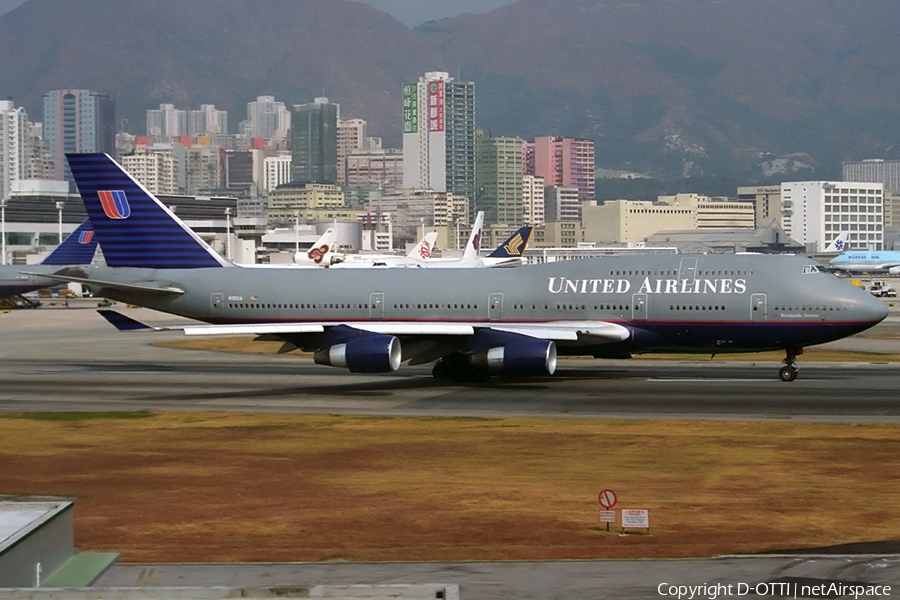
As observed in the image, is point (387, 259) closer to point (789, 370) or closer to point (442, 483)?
point (789, 370)

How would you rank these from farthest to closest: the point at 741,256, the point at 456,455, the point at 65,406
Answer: the point at 741,256 → the point at 65,406 → the point at 456,455

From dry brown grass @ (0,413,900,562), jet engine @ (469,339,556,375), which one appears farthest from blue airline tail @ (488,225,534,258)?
dry brown grass @ (0,413,900,562)

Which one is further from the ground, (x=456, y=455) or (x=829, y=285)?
(x=829, y=285)

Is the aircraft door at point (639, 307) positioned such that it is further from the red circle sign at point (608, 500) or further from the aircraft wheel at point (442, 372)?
the red circle sign at point (608, 500)

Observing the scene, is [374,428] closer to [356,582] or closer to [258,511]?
[258,511]

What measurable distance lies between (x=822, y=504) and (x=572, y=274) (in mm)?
23968

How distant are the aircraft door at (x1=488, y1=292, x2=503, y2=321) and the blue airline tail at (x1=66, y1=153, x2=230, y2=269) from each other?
12.9 meters

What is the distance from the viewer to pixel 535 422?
37.1 metres

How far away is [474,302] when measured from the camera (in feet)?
160

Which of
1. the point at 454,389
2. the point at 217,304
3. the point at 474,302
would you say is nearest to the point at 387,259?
the point at 217,304

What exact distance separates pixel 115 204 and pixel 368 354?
15.2 meters

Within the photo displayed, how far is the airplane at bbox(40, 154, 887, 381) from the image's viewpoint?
45375 millimetres

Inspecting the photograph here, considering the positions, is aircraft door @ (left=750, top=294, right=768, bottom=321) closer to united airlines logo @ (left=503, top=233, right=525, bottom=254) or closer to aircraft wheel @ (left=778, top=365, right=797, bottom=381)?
aircraft wheel @ (left=778, top=365, right=797, bottom=381)

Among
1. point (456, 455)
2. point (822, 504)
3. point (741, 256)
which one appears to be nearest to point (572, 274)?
point (741, 256)
